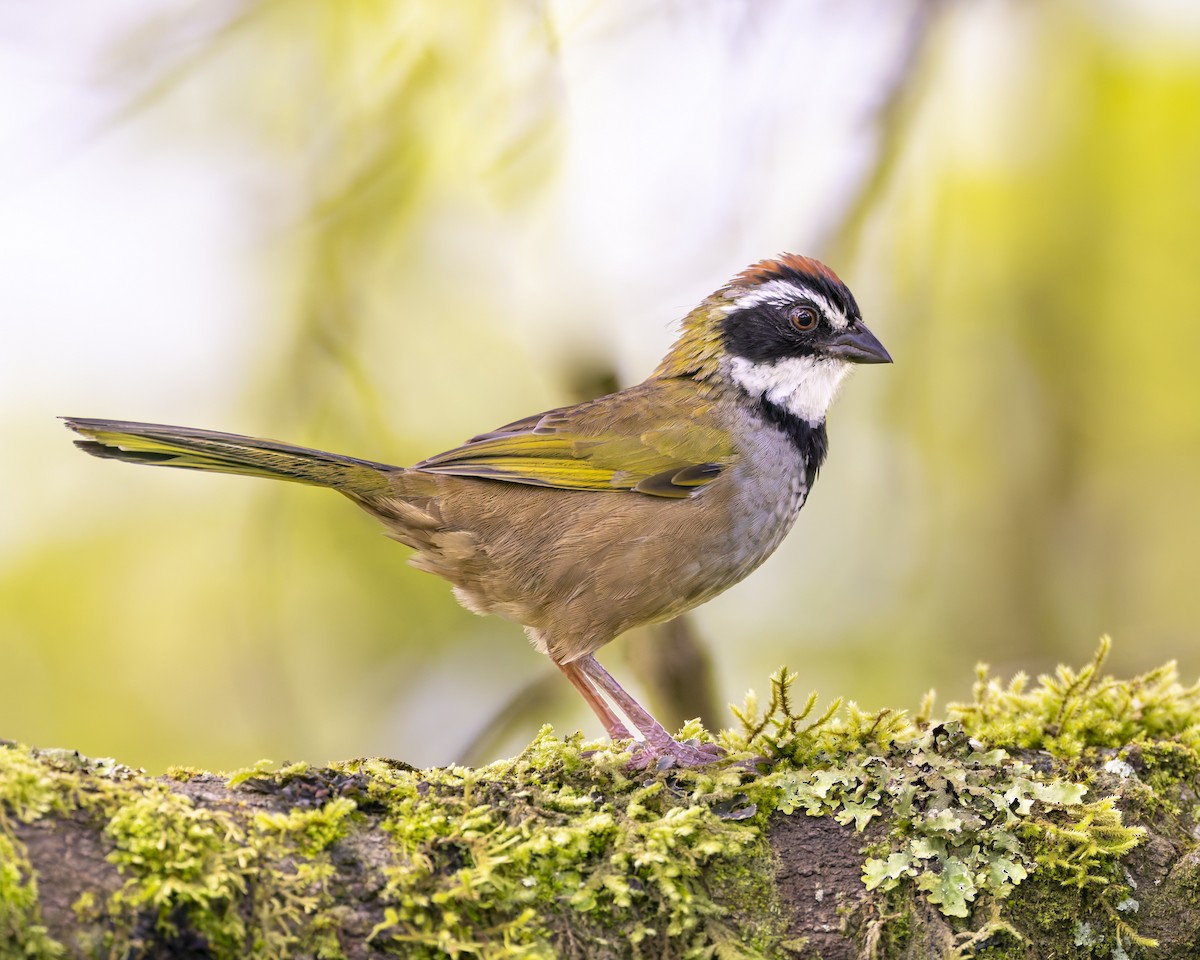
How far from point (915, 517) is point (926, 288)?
4.56 feet

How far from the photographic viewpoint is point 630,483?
14.0 feet

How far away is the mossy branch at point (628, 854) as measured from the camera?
216 centimetres

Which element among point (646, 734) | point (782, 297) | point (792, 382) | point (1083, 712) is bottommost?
point (1083, 712)

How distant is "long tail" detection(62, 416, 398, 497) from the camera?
3.33m

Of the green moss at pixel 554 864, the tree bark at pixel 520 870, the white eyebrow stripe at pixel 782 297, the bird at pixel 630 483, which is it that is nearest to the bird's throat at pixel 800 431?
the bird at pixel 630 483

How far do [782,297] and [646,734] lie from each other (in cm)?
199

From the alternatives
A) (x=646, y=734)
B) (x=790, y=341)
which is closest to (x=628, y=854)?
(x=646, y=734)

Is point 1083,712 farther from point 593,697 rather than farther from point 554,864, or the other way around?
point 554,864

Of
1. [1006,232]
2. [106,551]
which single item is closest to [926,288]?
[1006,232]

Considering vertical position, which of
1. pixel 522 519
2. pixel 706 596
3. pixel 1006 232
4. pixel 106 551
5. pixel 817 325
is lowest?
pixel 706 596

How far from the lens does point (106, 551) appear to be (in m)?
6.42

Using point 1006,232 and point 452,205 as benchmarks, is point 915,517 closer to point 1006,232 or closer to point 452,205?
point 1006,232

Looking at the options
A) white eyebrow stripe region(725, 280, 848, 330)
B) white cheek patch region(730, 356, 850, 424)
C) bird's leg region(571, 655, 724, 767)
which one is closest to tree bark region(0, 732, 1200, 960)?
bird's leg region(571, 655, 724, 767)

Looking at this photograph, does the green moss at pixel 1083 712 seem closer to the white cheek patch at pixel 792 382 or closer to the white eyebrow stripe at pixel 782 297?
the white cheek patch at pixel 792 382
